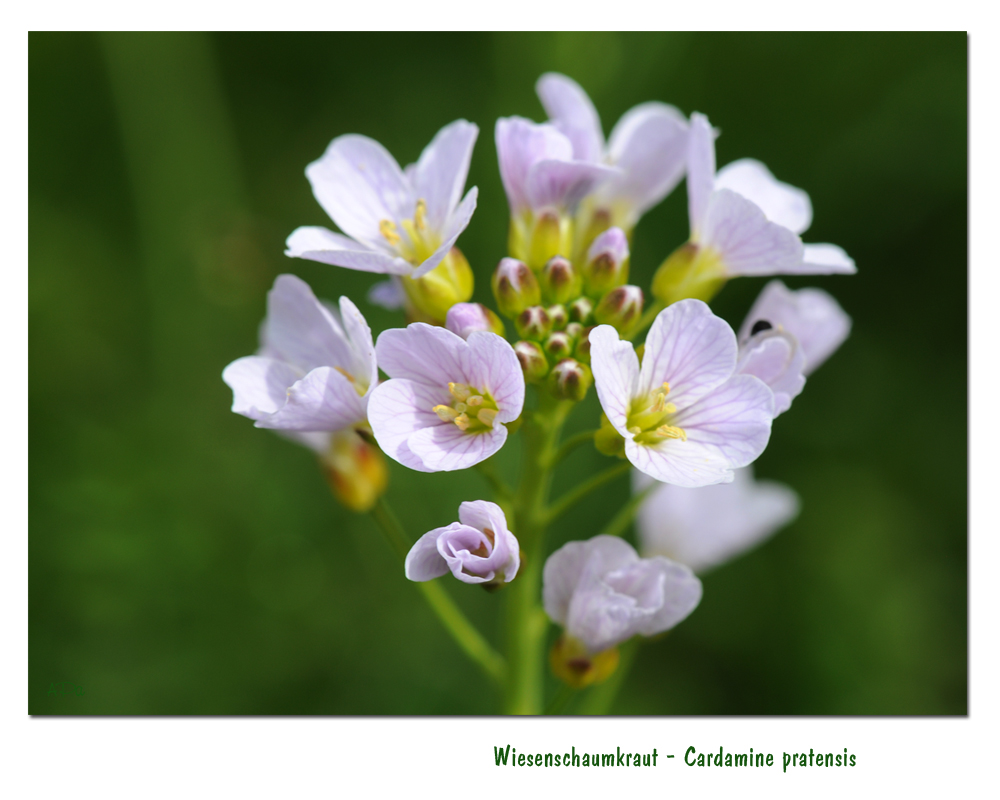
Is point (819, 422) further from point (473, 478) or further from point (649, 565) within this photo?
point (649, 565)

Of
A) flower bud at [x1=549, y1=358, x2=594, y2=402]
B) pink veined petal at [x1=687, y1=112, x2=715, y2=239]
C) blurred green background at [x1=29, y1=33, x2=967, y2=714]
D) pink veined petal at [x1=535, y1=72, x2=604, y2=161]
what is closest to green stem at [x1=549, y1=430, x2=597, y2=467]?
flower bud at [x1=549, y1=358, x2=594, y2=402]

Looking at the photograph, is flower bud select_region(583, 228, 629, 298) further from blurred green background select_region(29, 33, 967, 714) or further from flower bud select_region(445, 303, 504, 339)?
blurred green background select_region(29, 33, 967, 714)

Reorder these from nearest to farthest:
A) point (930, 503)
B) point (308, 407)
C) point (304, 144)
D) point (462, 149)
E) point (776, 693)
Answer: point (308, 407), point (462, 149), point (776, 693), point (930, 503), point (304, 144)

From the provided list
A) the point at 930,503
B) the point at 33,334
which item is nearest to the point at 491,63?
the point at 33,334

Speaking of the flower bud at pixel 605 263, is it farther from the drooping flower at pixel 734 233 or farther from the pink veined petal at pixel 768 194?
the pink veined petal at pixel 768 194

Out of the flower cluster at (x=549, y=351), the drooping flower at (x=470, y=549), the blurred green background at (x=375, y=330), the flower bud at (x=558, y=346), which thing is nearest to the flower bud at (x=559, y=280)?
the flower cluster at (x=549, y=351)
